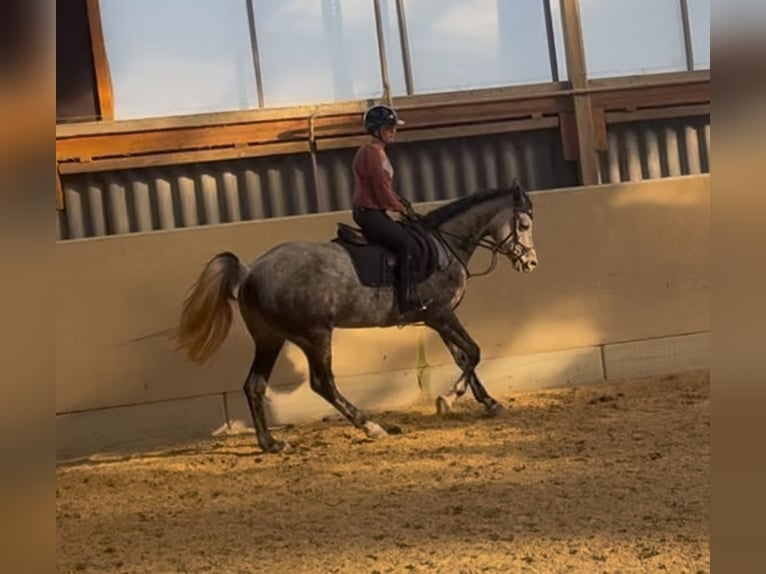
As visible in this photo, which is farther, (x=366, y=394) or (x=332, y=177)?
(x=332, y=177)

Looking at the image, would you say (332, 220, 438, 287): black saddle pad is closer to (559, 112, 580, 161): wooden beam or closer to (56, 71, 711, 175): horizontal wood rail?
(56, 71, 711, 175): horizontal wood rail

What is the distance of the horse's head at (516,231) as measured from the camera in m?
5.20

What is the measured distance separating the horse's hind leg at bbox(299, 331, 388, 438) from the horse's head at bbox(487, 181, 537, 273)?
4.29ft

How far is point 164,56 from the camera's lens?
653 centimetres

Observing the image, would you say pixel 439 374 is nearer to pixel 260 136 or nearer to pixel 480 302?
pixel 480 302

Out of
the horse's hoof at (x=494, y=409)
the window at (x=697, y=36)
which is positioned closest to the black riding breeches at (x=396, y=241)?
the horse's hoof at (x=494, y=409)

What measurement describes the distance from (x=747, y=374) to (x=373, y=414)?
4.88m

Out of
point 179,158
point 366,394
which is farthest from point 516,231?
point 179,158

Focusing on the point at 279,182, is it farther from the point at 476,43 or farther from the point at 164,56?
the point at 476,43

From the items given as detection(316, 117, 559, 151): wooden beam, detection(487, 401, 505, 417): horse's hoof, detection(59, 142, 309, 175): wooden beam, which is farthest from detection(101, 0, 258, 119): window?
detection(487, 401, 505, 417): horse's hoof

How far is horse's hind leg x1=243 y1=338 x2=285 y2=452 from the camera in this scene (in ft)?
15.3

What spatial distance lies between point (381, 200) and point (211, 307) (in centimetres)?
114

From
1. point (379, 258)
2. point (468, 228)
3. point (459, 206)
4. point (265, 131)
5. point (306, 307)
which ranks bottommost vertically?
point (306, 307)

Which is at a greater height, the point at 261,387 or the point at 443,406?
the point at 261,387
